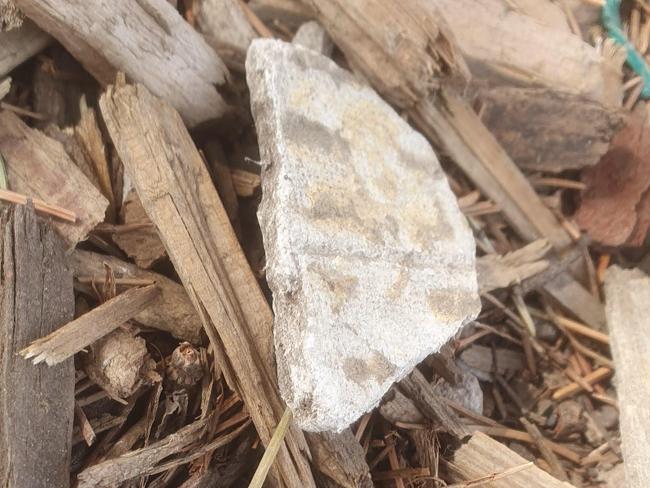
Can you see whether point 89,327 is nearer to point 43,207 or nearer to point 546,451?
point 43,207

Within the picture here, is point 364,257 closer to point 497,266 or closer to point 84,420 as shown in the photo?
point 497,266

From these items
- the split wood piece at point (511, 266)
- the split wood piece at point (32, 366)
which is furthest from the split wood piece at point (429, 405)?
the split wood piece at point (32, 366)

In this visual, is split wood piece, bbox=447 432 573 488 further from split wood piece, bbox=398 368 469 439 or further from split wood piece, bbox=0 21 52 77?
split wood piece, bbox=0 21 52 77

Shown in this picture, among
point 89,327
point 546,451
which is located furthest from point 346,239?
point 546,451

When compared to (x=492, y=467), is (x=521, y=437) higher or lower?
lower

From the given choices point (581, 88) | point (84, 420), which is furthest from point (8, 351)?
point (581, 88)

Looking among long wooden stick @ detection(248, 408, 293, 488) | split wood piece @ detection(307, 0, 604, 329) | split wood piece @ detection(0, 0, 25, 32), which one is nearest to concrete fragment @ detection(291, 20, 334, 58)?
split wood piece @ detection(307, 0, 604, 329)
